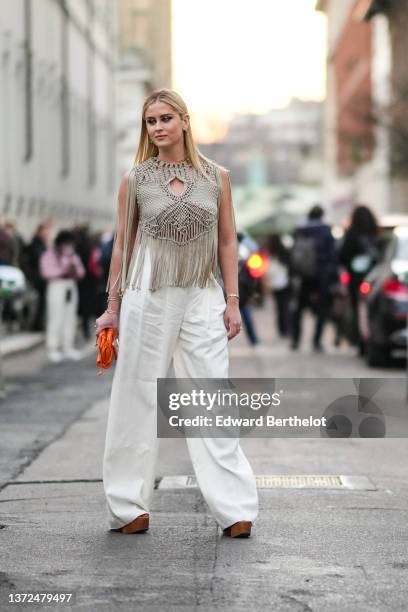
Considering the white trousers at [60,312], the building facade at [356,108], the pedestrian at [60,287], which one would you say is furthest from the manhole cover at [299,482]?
the building facade at [356,108]

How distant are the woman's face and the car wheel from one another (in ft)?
36.2

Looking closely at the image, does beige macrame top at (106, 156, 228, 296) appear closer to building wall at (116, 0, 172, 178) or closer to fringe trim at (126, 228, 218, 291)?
fringe trim at (126, 228, 218, 291)

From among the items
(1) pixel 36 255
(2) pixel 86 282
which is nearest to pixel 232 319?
(2) pixel 86 282

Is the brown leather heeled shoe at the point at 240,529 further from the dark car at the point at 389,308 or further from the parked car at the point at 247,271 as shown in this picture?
the dark car at the point at 389,308

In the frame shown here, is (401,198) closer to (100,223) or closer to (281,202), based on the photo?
(100,223)

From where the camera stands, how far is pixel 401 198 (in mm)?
60562

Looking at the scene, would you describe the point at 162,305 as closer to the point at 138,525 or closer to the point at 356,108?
the point at 138,525

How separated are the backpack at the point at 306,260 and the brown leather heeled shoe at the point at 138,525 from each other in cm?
1374

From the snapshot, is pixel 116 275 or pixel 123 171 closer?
pixel 116 275

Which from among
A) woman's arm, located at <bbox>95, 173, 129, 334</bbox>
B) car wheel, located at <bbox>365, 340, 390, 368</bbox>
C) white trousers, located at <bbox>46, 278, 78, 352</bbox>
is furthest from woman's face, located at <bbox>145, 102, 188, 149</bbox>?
white trousers, located at <bbox>46, 278, 78, 352</bbox>

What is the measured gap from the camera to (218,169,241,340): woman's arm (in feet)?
22.5

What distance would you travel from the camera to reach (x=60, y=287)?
819 inches

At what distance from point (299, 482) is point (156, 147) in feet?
7.61

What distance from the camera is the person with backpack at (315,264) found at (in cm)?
2042
